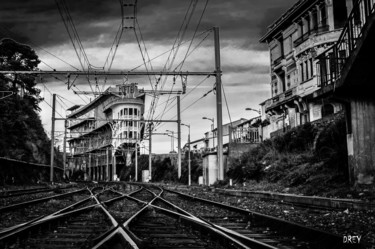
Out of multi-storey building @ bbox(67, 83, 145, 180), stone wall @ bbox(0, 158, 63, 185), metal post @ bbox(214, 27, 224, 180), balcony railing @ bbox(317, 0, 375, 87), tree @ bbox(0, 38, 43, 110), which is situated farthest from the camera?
multi-storey building @ bbox(67, 83, 145, 180)

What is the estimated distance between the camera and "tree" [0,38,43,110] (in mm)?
50188

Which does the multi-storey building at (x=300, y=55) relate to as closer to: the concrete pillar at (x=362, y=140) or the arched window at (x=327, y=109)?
the arched window at (x=327, y=109)

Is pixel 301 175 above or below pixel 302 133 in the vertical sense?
below

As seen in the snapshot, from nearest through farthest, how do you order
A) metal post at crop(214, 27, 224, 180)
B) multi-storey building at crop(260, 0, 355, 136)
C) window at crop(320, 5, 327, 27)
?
metal post at crop(214, 27, 224, 180) < multi-storey building at crop(260, 0, 355, 136) < window at crop(320, 5, 327, 27)

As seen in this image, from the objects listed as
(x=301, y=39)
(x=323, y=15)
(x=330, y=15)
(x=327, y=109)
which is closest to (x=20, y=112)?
(x=301, y=39)

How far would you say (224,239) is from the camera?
595 cm

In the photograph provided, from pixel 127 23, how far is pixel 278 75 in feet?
80.5

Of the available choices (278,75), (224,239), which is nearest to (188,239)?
(224,239)

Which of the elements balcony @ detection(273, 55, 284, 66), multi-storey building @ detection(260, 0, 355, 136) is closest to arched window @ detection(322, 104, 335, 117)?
multi-storey building @ detection(260, 0, 355, 136)

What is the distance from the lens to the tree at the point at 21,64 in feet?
165

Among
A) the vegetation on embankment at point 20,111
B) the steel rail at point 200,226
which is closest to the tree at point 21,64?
the vegetation on embankment at point 20,111

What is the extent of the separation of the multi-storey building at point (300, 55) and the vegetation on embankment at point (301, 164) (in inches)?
253

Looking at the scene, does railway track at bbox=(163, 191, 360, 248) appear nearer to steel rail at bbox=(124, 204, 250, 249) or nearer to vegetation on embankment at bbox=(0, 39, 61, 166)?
steel rail at bbox=(124, 204, 250, 249)

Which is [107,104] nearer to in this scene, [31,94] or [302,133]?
[31,94]
